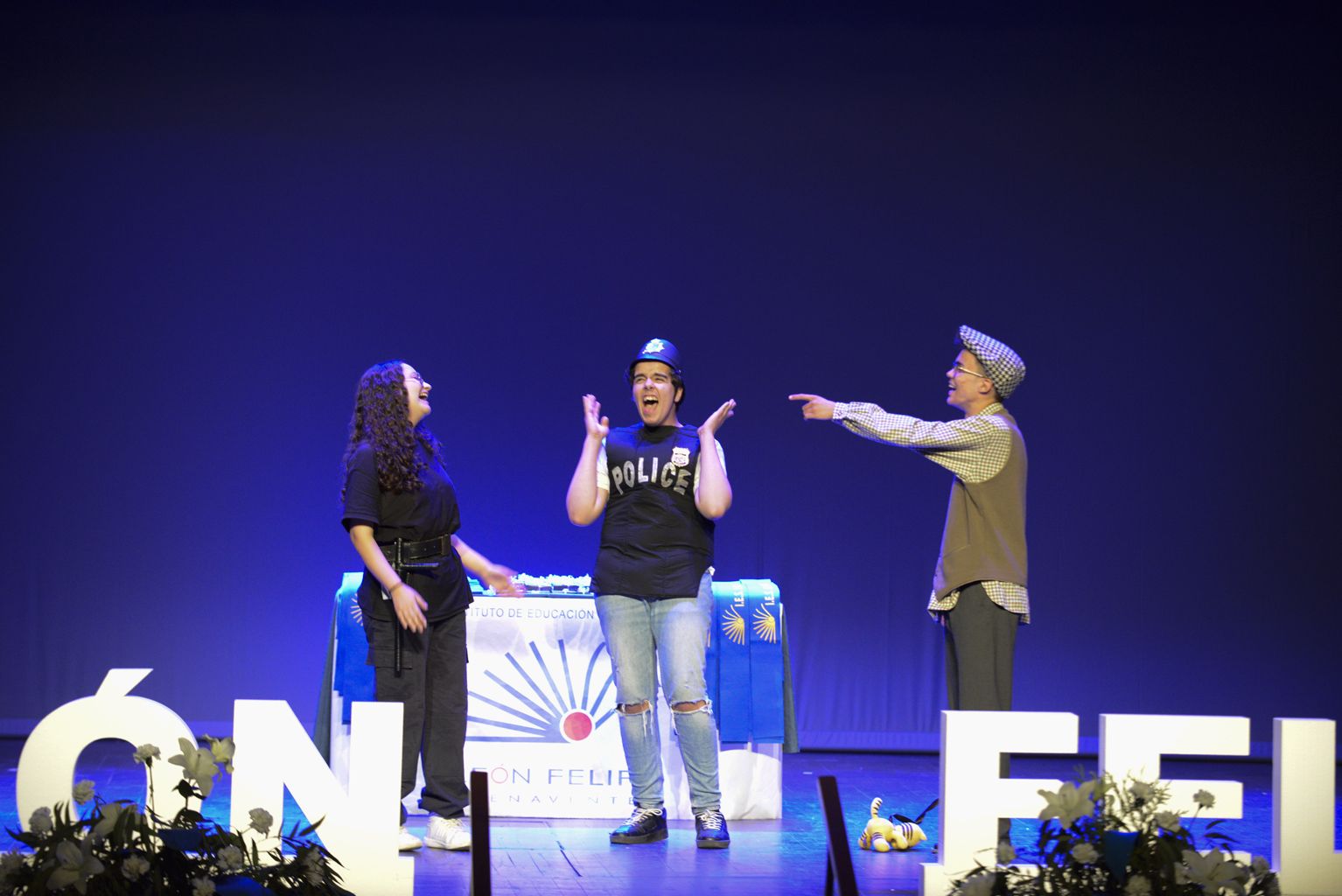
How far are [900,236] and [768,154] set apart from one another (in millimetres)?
735

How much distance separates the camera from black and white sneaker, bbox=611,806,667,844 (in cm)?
444

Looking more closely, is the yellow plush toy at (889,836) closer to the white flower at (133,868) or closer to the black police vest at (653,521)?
the black police vest at (653,521)

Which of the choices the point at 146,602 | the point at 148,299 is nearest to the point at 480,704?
the point at 146,602

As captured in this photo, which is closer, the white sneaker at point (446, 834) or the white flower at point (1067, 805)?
the white flower at point (1067, 805)

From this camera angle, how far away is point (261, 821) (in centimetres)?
289

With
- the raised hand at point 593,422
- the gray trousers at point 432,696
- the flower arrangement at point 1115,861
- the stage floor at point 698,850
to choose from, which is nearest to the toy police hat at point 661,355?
the raised hand at point 593,422

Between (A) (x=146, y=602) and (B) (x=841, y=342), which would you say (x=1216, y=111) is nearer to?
(B) (x=841, y=342)

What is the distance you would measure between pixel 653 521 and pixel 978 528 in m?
0.99

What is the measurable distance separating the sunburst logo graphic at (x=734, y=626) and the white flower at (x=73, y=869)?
2.64 metres

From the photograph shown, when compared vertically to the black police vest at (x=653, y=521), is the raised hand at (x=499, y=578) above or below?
below

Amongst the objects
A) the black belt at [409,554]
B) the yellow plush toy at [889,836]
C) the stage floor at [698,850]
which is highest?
the black belt at [409,554]

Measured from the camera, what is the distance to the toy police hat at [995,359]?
4348 millimetres

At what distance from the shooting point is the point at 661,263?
6793mm

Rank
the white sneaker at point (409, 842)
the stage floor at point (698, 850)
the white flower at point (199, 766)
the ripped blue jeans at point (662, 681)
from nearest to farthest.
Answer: the white flower at point (199, 766)
the stage floor at point (698, 850)
the white sneaker at point (409, 842)
the ripped blue jeans at point (662, 681)
